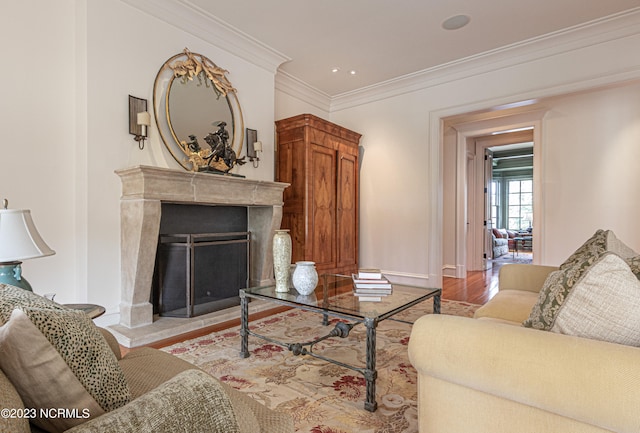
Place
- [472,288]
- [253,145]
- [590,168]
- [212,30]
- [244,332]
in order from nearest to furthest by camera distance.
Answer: [244,332]
[212,30]
[253,145]
[590,168]
[472,288]

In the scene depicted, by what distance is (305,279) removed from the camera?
2.20 meters

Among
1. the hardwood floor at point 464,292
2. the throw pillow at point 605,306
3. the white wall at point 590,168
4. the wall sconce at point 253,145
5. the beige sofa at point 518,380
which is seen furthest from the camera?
the white wall at point 590,168

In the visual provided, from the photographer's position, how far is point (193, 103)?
336cm

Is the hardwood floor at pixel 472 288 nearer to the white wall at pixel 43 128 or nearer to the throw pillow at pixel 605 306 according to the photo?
the throw pillow at pixel 605 306

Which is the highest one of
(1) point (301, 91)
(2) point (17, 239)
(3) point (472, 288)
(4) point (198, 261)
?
(1) point (301, 91)

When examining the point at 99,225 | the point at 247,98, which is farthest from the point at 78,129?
the point at 247,98

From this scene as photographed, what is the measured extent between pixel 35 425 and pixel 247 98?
368 cm

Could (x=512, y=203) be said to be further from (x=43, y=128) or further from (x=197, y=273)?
(x=43, y=128)

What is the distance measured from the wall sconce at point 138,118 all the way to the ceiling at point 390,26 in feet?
3.53

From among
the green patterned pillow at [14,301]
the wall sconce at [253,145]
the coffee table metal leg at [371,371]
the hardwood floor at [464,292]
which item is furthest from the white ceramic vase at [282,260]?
the wall sconce at [253,145]

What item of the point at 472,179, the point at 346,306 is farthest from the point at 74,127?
the point at 472,179

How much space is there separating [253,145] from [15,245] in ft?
8.70

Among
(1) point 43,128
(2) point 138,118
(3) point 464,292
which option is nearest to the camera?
(1) point 43,128

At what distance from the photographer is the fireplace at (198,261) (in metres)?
3.08
